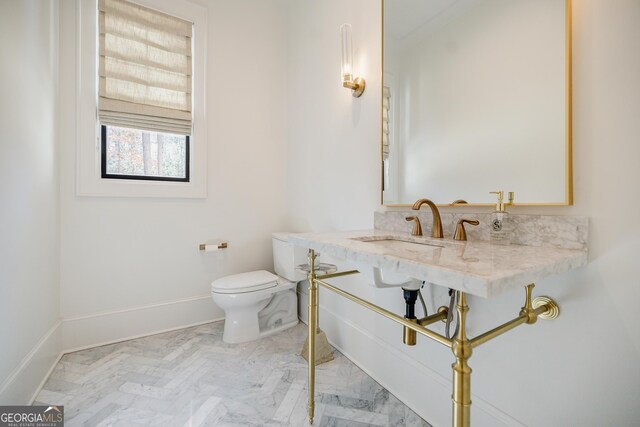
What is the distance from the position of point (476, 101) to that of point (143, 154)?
2.22 m

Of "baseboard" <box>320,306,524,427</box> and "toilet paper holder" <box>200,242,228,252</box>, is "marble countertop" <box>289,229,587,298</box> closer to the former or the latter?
"baseboard" <box>320,306,524,427</box>

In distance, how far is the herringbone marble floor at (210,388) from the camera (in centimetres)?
122

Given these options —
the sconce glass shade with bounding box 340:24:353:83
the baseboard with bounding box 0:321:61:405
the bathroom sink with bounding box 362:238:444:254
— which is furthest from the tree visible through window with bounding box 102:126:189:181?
the bathroom sink with bounding box 362:238:444:254

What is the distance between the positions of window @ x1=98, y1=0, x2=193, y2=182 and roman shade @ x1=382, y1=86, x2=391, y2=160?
1.55 metres

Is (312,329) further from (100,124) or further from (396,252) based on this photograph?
(100,124)

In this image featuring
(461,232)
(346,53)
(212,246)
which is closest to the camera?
(461,232)

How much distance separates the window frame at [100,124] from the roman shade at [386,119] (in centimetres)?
148

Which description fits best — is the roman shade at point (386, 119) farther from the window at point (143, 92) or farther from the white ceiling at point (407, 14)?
the window at point (143, 92)

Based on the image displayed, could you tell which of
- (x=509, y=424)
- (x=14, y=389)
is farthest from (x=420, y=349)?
(x=14, y=389)

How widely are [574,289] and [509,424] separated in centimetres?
56

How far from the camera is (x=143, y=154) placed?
2.06 meters

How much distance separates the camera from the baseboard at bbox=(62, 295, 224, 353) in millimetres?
1803

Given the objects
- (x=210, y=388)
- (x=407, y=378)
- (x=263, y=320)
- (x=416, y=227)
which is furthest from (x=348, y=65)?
(x=210, y=388)

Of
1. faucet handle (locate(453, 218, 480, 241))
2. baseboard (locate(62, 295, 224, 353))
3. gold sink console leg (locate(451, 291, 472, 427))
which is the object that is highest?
faucet handle (locate(453, 218, 480, 241))
